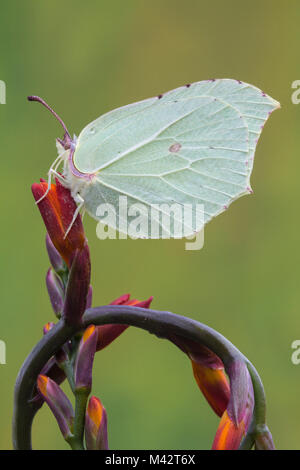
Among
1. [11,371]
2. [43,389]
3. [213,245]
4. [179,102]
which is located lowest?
[11,371]

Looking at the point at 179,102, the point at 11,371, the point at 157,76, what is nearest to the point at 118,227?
the point at 179,102

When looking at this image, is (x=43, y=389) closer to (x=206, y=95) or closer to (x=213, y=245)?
(x=206, y=95)

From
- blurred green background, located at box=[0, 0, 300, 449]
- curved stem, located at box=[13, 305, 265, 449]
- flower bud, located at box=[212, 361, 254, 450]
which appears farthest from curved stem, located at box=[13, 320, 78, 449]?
blurred green background, located at box=[0, 0, 300, 449]

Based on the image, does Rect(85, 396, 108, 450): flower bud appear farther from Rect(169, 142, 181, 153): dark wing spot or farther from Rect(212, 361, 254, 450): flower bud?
Rect(169, 142, 181, 153): dark wing spot

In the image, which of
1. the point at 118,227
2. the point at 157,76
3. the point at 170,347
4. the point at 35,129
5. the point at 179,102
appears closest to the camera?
the point at 118,227

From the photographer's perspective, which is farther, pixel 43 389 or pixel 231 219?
pixel 231 219

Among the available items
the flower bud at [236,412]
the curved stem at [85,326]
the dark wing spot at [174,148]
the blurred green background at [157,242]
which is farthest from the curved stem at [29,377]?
the blurred green background at [157,242]

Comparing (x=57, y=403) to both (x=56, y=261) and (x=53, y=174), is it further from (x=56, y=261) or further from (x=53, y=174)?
(x=53, y=174)

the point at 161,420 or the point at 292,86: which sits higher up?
the point at 292,86
